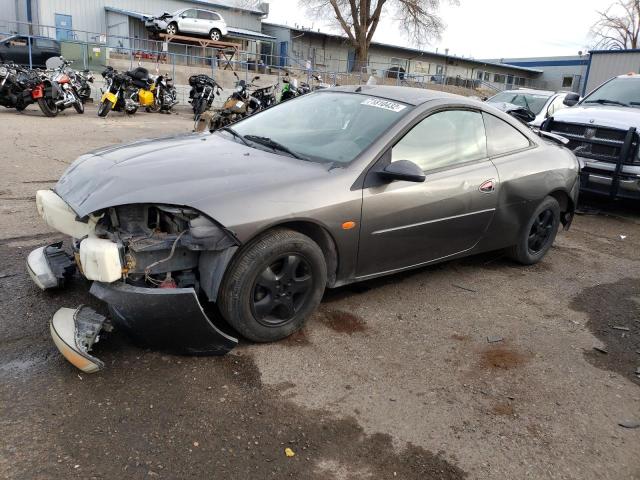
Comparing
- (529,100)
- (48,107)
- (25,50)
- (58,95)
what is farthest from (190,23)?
(529,100)

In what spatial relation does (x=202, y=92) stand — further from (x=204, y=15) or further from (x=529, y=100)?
(x=204, y=15)

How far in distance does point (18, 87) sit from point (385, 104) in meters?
12.1

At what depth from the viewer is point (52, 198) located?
3.31 meters

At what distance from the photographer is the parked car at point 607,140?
22.6ft

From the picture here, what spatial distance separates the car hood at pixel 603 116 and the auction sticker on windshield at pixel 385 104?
458 centimetres

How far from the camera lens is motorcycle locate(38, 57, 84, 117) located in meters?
13.1

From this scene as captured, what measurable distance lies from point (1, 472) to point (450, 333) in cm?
263

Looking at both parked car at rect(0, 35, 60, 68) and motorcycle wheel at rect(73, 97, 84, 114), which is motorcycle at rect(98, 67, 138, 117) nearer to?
motorcycle wheel at rect(73, 97, 84, 114)

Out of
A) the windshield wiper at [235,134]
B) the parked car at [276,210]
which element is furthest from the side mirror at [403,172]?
the windshield wiper at [235,134]

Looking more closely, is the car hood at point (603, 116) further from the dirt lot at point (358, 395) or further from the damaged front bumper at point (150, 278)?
the damaged front bumper at point (150, 278)

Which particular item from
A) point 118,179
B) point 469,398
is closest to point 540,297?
point 469,398

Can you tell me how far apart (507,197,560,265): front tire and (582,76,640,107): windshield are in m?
3.93

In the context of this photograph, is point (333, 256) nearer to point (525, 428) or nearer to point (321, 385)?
point (321, 385)

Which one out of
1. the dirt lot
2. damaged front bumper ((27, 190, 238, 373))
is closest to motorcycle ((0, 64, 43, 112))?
the dirt lot
